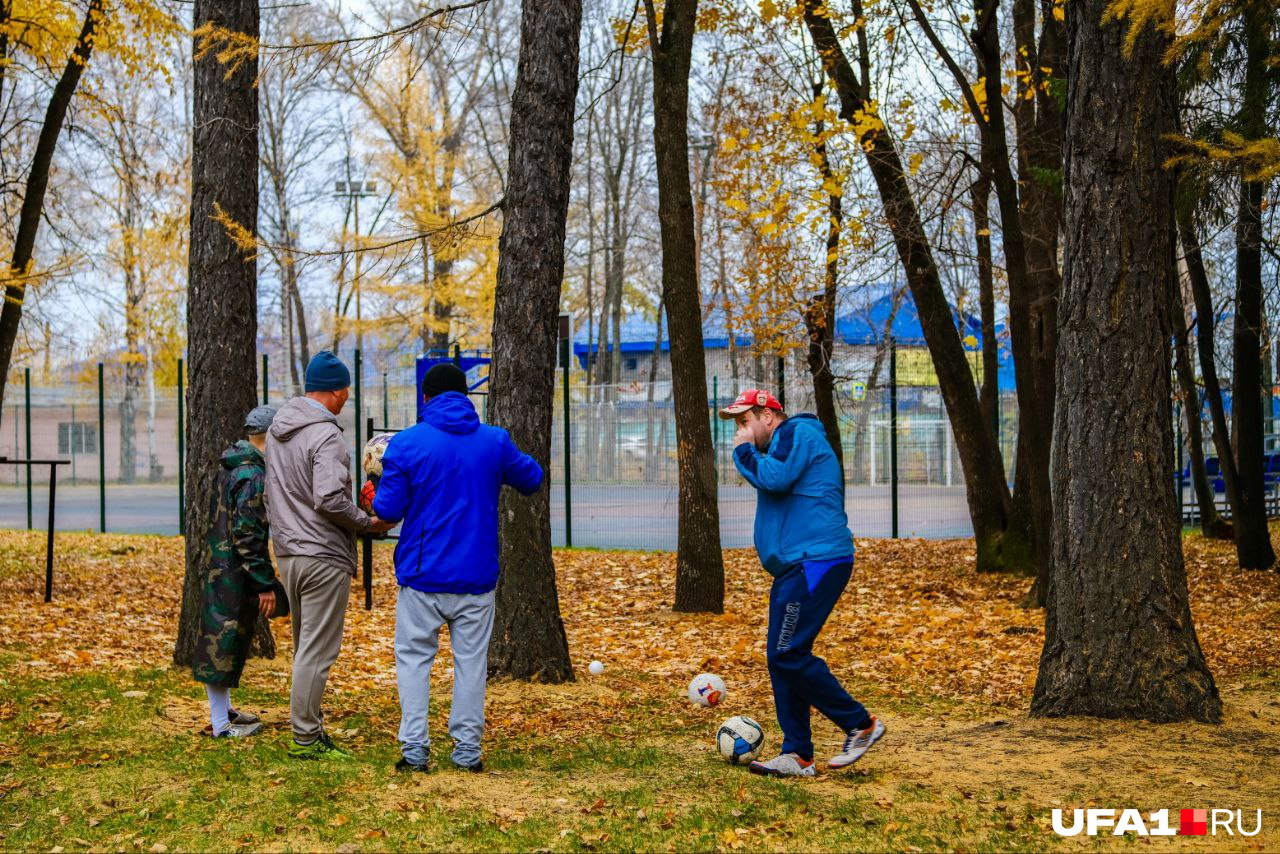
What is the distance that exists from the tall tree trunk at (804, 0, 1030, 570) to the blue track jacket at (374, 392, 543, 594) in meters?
8.61

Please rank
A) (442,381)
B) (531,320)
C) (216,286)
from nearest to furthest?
(442,381) → (531,320) → (216,286)

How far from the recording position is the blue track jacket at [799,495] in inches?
222

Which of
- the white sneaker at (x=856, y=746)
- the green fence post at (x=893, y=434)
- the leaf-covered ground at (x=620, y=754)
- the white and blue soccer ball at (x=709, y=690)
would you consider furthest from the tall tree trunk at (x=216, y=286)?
the green fence post at (x=893, y=434)

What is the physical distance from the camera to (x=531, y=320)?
808 cm

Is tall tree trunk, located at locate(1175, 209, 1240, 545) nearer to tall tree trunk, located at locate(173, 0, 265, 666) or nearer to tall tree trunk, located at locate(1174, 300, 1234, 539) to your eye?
tall tree trunk, located at locate(1174, 300, 1234, 539)

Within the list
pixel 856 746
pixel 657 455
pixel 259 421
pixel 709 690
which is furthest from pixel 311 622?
pixel 657 455

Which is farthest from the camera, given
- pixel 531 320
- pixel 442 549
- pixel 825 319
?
pixel 825 319

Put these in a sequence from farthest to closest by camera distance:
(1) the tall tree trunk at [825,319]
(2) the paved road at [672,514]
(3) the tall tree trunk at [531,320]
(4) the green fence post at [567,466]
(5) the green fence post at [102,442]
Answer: (5) the green fence post at [102,442]
(2) the paved road at [672,514]
(4) the green fence post at [567,466]
(1) the tall tree trunk at [825,319]
(3) the tall tree trunk at [531,320]

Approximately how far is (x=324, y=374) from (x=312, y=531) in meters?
0.78

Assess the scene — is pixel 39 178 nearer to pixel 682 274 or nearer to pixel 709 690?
pixel 682 274

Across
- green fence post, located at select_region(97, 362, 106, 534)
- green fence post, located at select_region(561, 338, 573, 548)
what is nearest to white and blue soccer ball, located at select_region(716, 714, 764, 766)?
green fence post, located at select_region(561, 338, 573, 548)

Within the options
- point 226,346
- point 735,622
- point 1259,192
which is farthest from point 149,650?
point 1259,192

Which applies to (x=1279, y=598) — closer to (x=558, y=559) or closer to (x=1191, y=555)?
(x=1191, y=555)

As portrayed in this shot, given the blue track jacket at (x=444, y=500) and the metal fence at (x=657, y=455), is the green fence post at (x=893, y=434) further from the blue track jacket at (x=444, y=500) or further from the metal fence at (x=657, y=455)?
the blue track jacket at (x=444, y=500)
